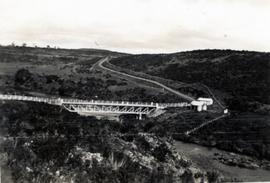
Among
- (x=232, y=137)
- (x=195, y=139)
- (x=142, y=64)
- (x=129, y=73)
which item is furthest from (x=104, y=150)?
(x=142, y=64)

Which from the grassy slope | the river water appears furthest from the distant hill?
the river water

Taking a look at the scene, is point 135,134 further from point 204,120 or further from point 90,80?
point 90,80

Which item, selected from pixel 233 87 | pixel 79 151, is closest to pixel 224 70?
pixel 233 87

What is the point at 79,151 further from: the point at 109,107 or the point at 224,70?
the point at 224,70

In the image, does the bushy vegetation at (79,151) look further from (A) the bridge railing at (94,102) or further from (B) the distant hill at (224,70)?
(B) the distant hill at (224,70)

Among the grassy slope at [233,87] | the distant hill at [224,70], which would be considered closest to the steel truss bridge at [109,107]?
the grassy slope at [233,87]

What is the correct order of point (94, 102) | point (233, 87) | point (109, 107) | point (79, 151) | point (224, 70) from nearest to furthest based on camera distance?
point (79, 151) < point (94, 102) < point (109, 107) < point (233, 87) < point (224, 70)

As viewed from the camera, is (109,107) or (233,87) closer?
(109,107)

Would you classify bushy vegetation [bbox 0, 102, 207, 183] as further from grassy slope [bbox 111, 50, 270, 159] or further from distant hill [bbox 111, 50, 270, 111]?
distant hill [bbox 111, 50, 270, 111]

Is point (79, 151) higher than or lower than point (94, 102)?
lower

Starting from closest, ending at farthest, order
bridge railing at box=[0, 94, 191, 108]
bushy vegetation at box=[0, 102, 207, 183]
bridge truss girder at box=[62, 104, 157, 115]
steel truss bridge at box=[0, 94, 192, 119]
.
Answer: bushy vegetation at box=[0, 102, 207, 183]
bridge railing at box=[0, 94, 191, 108]
steel truss bridge at box=[0, 94, 192, 119]
bridge truss girder at box=[62, 104, 157, 115]

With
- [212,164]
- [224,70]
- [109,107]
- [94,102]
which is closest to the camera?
[212,164]

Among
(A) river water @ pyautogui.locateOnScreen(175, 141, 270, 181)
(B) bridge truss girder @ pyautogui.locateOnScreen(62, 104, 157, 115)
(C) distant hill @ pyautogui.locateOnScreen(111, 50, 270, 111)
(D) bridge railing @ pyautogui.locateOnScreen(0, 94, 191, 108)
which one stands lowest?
(A) river water @ pyautogui.locateOnScreen(175, 141, 270, 181)
